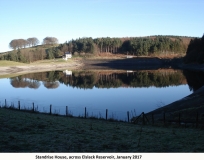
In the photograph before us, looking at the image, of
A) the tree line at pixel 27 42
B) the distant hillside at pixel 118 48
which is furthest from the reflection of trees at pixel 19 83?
the tree line at pixel 27 42

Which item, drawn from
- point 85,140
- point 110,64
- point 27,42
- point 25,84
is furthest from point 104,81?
point 27,42

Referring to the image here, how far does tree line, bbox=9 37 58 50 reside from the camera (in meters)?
156

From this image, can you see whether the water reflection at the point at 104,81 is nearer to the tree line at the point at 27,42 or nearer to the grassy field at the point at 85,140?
the grassy field at the point at 85,140

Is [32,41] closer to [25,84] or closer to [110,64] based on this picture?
[110,64]

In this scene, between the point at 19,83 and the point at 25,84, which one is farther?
the point at 19,83

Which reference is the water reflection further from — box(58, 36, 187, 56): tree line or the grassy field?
box(58, 36, 187, 56): tree line

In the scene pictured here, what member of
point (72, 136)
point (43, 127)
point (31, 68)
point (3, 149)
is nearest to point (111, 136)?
point (72, 136)

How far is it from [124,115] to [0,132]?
44.8ft

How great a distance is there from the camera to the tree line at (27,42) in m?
156

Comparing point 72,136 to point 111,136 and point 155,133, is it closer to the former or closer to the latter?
point 111,136

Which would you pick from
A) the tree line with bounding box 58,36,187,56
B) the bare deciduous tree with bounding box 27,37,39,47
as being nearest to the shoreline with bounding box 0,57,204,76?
the tree line with bounding box 58,36,187,56

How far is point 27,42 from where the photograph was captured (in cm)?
16812

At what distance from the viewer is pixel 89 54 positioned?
459ft

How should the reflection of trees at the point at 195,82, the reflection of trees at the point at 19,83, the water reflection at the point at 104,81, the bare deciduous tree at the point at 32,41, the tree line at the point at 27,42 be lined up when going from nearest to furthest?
the reflection of trees at the point at 195,82 < the water reflection at the point at 104,81 < the reflection of trees at the point at 19,83 < the tree line at the point at 27,42 < the bare deciduous tree at the point at 32,41
